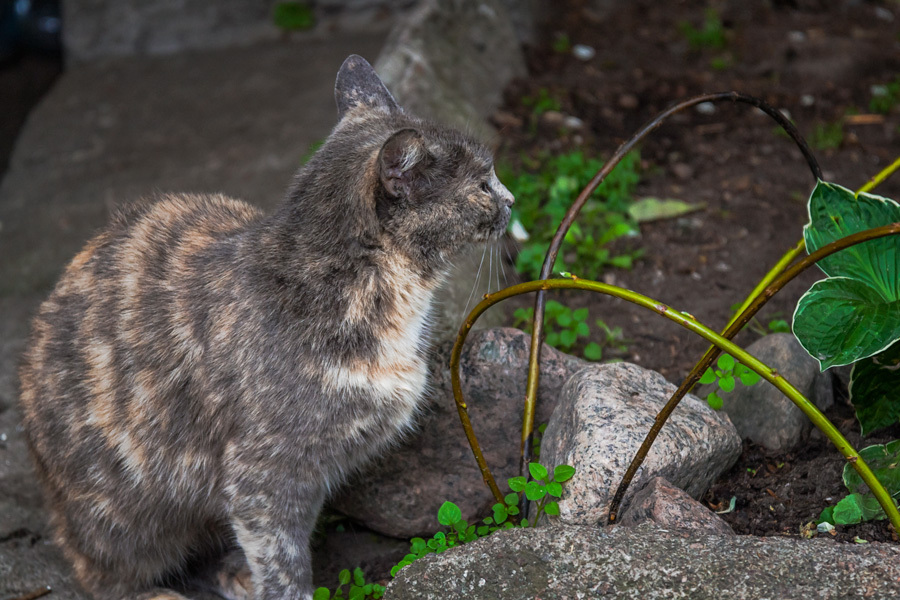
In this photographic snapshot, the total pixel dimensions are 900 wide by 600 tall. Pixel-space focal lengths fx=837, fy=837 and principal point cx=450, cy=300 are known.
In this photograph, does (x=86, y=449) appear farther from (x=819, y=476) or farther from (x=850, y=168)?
(x=850, y=168)

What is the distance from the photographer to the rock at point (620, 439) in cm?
262

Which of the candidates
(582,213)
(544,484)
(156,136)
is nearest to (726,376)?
(544,484)

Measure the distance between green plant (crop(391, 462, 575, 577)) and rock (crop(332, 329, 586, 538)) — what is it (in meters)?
0.24

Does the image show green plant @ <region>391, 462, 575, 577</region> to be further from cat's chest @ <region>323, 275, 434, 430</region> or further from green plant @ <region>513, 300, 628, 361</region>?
green plant @ <region>513, 300, 628, 361</region>

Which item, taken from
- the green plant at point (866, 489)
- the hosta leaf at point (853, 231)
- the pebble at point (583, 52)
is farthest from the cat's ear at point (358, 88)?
the pebble at point (583, 52)

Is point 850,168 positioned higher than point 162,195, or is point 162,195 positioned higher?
point 850,168

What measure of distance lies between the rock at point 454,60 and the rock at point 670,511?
2392 mm

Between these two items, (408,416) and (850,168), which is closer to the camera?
(408,416)

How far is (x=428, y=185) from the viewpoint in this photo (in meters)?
2.66

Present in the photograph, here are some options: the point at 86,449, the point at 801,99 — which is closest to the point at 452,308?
the point at 86,449

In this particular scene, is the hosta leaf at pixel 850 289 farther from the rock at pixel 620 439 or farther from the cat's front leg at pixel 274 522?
the cat's front leg at pixel 274 522

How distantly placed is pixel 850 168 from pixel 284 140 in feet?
11.9

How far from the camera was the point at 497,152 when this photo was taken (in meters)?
5.02

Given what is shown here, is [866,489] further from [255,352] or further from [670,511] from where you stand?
[255,352]
